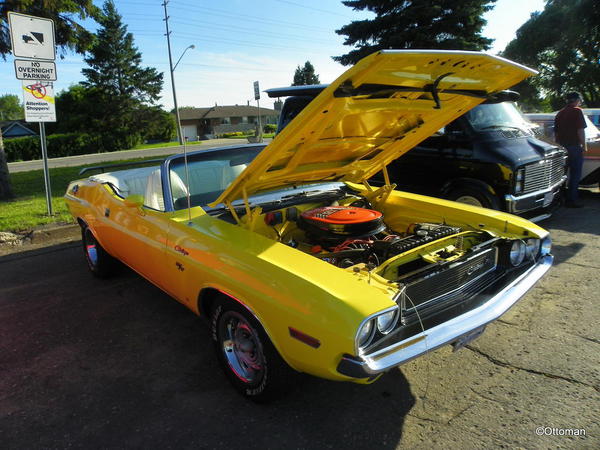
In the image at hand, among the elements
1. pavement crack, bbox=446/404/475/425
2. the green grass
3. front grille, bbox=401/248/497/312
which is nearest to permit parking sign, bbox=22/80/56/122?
the green grass

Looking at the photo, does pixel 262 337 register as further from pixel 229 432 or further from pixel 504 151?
pixel 504 151

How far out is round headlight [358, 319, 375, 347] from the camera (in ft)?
6.45

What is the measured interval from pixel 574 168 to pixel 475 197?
8.78 feet

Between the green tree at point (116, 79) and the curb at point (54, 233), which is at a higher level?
the green tree at point (116, 79)

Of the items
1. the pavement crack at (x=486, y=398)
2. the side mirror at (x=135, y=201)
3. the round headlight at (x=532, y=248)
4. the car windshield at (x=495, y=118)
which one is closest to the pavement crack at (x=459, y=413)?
the pavement crack at (x=486, y=398)

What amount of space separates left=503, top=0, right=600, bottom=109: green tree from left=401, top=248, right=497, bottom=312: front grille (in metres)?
32.8

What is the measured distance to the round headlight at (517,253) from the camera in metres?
2.92

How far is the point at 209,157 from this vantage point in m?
3.69

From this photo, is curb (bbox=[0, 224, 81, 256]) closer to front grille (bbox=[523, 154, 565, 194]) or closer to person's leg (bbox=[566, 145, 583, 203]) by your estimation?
front grille (bbox=[523, 154, 565, 194])

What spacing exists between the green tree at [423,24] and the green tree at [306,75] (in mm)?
51001

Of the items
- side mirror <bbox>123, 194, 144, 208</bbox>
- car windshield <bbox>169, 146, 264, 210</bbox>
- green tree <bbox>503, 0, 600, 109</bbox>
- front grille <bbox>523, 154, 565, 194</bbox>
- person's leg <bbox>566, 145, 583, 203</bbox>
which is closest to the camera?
Result: side mirror <bbox>123, 194, 144, 208</bbox>

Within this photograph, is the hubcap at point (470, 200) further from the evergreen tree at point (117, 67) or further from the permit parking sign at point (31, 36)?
the evergreen tree at point (117, 67)

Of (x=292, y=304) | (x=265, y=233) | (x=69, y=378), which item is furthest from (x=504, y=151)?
(x=69, y=378)

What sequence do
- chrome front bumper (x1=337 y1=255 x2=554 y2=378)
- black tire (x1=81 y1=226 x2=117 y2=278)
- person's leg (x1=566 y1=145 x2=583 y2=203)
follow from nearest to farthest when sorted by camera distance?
chrome front bumper (x1=337 y1=255 x2=554 y2=378)
black tire (x1=81 y1=226 x2=117 y2=278)
person's leg (x1=566 y1=145 x2=583 y2=203)
